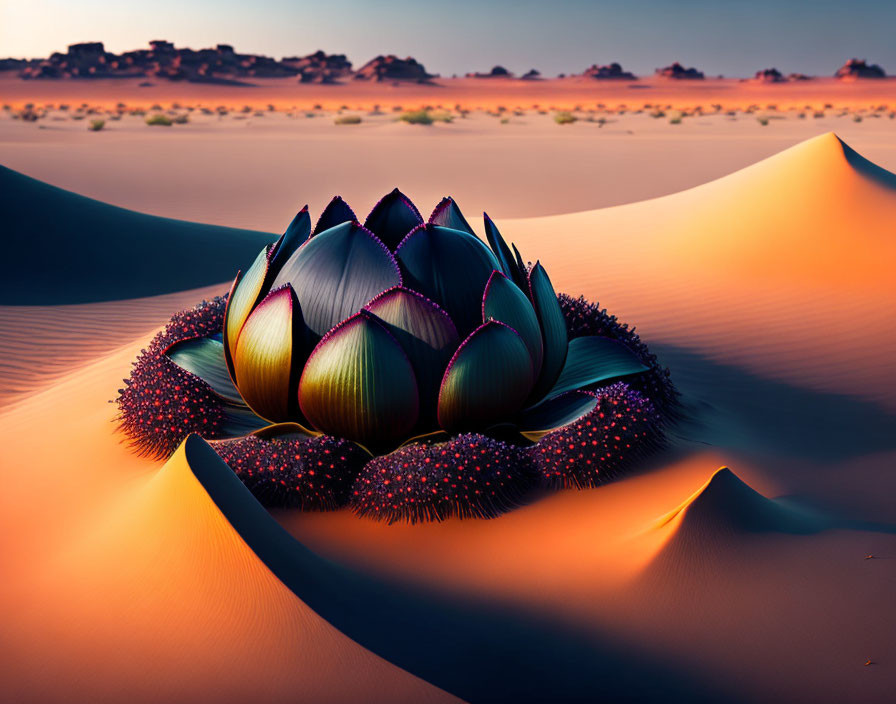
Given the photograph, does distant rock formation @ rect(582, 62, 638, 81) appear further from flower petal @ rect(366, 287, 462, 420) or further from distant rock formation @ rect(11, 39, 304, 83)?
flower petal @ rect(366, 287, 462, 420)

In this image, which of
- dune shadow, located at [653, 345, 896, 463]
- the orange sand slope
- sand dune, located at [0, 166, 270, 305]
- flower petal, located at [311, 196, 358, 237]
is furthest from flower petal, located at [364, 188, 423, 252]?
sand dune, located at [0, 166, 270, 305]

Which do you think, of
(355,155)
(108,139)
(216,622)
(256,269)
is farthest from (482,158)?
(216,622)

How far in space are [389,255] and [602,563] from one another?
1.83m

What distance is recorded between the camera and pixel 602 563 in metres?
3.80

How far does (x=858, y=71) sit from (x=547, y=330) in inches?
5298

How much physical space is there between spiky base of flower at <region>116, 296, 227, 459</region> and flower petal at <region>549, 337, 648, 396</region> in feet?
6.62

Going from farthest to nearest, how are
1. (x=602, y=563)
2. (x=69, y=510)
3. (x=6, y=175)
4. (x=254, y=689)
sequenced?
1. (x=6, y=175)
2. (x=69, y=510)
3. (x=602, y=563)
4. (x=254, y=689)

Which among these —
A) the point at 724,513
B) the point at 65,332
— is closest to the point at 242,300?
the point at 724,513

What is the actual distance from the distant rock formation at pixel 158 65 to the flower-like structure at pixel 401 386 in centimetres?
11801

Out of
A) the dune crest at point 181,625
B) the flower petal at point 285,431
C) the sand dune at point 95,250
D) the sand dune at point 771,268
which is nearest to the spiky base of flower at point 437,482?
the flower petal at point 285,431

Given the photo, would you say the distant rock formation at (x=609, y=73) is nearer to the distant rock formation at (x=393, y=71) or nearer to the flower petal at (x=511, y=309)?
the distant rock formation at (x=393, y=71)

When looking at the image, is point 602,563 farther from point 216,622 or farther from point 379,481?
point 216,622

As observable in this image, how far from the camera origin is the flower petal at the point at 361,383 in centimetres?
407

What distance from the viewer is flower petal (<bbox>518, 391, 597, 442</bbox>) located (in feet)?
15.0
